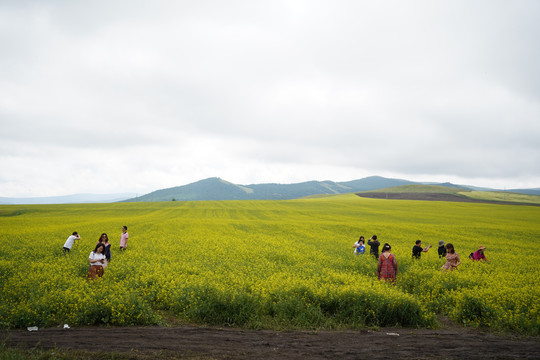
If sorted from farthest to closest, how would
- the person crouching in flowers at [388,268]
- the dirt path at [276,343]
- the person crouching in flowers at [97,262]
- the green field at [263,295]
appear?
1. the person crouching in flowers at [388,268]
2. the person crouching in flowers at [97,262]
3. the green field at [263,295]
4. the dirt path at [276,343]

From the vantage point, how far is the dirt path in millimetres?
6914

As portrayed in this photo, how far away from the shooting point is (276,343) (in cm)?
757

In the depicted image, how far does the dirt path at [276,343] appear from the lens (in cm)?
691

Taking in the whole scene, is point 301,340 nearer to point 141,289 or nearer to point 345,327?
point 345,327

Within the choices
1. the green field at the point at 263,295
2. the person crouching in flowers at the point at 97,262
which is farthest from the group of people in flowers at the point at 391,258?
the person crouching in flowers at the point at 97,262

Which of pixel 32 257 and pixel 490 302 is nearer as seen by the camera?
pixel 490 302

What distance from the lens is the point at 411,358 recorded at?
6742 mm

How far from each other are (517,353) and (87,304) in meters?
12.2

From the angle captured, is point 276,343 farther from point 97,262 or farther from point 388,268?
point 97,262

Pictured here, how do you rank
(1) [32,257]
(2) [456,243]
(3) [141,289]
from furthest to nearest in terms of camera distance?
1. (2) [456,243]
2. (1) [32,257]
3. (3) [141,289]

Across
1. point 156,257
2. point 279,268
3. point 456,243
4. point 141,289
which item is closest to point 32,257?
point 156,257

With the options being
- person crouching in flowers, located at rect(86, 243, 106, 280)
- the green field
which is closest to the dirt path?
the green field

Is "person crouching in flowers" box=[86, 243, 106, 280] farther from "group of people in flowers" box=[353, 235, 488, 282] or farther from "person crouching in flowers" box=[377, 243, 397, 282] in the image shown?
"person crouching in flowers" box=[377, 243, 397, 282]

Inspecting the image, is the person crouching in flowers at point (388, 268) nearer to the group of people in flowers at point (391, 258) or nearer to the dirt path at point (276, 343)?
the group of people in flowers at point (391, 258)
